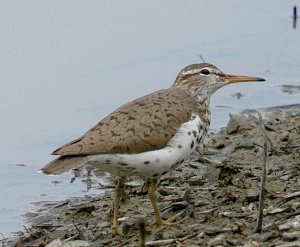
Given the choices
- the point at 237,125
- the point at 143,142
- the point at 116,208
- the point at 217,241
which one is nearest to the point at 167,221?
the point at 116,208

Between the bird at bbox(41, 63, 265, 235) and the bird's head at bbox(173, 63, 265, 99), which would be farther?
the bird's head at bbox(173, 63, 265, 99)

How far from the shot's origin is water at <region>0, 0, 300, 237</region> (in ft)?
38.4

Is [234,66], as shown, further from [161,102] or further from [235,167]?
[161,102]

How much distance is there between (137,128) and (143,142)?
0.51 feet

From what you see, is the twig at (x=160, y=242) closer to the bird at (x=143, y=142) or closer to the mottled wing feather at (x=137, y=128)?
the bird at (x=143, y=142)

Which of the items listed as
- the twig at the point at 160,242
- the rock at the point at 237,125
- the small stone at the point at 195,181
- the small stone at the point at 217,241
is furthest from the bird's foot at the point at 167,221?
the rock at the point at 237,125

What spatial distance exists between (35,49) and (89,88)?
1442mm

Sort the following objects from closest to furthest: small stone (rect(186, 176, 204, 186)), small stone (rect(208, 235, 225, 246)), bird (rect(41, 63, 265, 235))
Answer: small stone (rect(208, 235, 225, 246)), bird (rect(41, 63, 265, 235)), small stone (rect(186, 176, 204, 186))

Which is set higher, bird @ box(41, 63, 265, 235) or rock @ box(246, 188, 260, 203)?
Result: bird @ box(41, 63, 265, 235)

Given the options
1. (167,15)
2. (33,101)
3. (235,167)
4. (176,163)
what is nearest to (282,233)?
(176,163)

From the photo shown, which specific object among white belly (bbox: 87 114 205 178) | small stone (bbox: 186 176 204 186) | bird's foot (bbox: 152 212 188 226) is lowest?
small stone (bbox: 186 176 204 186)

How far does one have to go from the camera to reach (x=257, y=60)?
1420 centimetres

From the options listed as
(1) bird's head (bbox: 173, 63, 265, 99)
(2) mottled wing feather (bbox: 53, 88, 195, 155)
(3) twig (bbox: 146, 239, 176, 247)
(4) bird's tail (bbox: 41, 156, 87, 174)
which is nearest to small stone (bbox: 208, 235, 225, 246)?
(3) twig (bbox: 146, 239, 176, 247)

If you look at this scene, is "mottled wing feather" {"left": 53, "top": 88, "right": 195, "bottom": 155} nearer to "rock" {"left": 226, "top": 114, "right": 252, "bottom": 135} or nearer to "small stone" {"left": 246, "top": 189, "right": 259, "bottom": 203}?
"small stone" {"left": 246, "top": 189, "right": 259, "bottom": 203}
